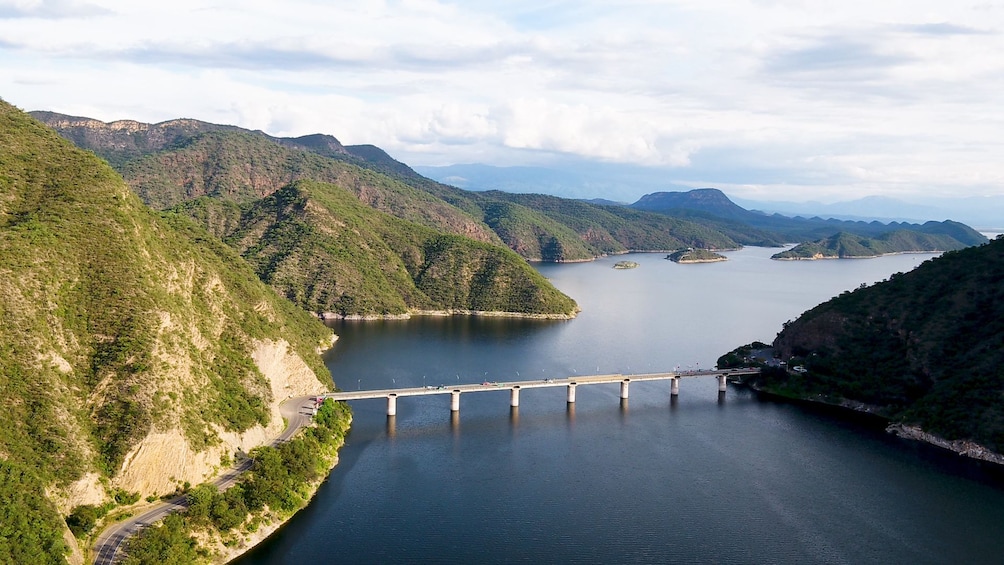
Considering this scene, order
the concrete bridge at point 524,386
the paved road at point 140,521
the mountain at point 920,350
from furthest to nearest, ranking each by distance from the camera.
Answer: the concrete bridge at point 524,386
the mountain at point 920,350
the paved road at point 140,521

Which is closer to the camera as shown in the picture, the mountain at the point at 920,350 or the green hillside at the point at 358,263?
the mountain at the point at 920,350

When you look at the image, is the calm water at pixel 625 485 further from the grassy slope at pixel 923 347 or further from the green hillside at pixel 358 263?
the green hillside at pixel 358 263

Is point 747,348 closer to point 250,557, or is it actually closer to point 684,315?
point 684,315

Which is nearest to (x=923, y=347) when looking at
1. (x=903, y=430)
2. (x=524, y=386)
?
(x=903, y=430)

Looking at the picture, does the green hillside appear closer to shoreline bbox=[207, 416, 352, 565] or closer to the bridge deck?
the bridge deck

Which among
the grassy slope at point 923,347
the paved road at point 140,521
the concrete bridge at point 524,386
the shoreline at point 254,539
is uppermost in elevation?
the grassy slope at point 923,347

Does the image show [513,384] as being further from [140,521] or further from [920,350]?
[920,350]

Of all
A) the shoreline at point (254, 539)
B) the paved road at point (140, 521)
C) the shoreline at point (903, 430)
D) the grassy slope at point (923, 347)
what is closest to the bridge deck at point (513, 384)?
the shoreline at point (903, 430)
